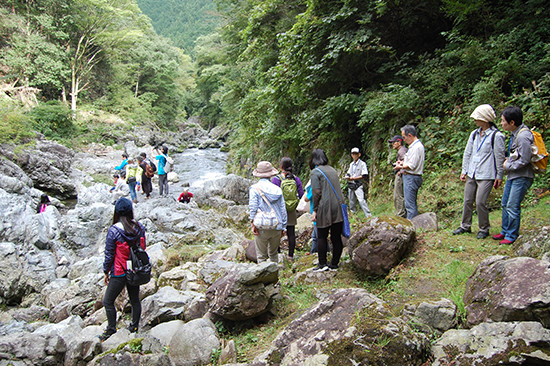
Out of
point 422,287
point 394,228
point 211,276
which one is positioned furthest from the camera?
point 211,276

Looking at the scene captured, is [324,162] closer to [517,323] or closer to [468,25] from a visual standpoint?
[517,323]

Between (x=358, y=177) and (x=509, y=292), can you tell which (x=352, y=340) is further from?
(x=358, y=177)

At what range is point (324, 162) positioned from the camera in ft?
15.7

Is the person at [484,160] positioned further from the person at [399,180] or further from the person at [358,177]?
the person at [358,177]

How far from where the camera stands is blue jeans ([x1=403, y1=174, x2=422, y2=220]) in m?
5.57

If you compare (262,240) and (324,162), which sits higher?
(324,162)

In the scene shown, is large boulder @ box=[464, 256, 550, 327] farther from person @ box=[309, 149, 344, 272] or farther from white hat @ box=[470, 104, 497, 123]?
white hat @ box=[470, 104, 497, 123]

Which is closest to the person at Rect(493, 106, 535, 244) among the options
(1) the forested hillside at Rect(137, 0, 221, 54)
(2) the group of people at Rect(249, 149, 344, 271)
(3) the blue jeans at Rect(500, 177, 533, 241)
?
(3) the blue jeans at Rect(500, 177, 533, 241)

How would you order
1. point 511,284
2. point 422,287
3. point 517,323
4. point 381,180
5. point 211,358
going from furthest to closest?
point 381,180 < point 422,287 < point 211,358 < point 511,284 < point 517,323

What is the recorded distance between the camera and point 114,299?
452 centimetres

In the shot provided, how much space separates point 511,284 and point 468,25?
7683 millimetres

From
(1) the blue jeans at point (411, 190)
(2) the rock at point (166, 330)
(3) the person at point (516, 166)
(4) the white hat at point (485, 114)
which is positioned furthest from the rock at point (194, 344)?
(4) the white hat at point (485, 114)

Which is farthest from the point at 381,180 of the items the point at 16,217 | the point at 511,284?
the point at 16,217

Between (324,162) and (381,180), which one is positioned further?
(381,180)
